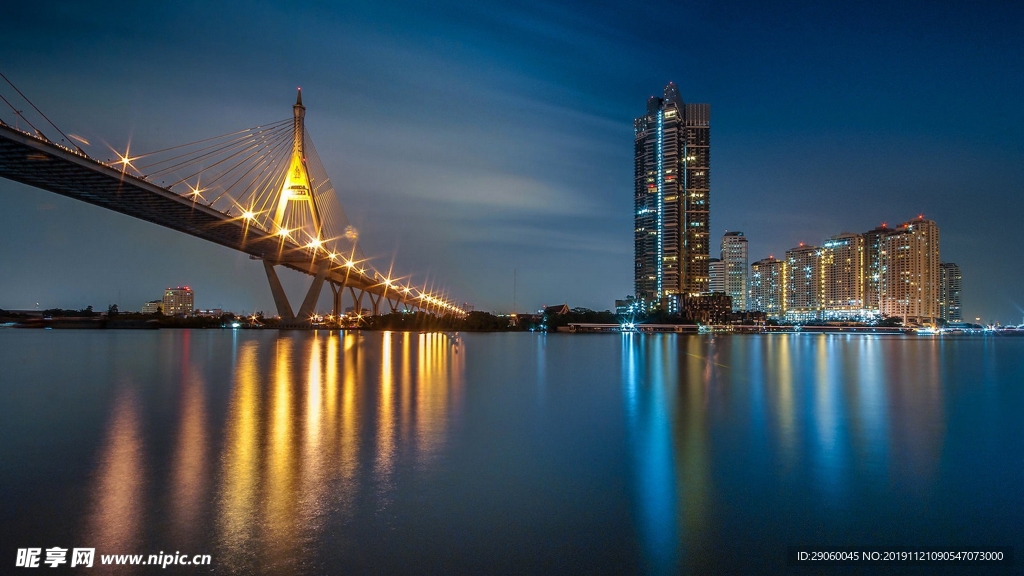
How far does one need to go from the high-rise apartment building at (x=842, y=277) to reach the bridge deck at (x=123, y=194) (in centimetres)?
17229

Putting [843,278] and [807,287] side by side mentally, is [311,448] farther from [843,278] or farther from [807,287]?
[807,287]

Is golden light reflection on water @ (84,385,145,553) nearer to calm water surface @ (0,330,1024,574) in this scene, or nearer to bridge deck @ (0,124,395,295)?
calm water surface @ (0,330,1024,574)

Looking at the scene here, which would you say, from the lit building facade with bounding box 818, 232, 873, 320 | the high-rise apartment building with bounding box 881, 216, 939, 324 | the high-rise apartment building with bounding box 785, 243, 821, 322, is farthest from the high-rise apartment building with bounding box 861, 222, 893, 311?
the high-rise apartment building with bounding box 785, 243, 821, 322

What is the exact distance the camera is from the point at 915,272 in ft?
528

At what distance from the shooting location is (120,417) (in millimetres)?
11102

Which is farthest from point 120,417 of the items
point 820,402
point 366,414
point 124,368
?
point 820,402

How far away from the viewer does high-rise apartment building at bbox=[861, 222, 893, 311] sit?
169125mm

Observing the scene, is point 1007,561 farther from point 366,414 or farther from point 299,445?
point 366,414

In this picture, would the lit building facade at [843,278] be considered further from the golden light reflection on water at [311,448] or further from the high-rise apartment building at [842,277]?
the golden light reflection on water at [311,448]

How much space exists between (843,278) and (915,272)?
21678 mm

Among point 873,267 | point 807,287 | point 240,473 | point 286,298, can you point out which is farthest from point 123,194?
point 807,287

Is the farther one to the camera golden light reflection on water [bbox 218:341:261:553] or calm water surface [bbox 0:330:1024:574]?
golden light reflection on water [bbox 218:341:261:553]

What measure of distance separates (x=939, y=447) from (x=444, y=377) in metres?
13.5

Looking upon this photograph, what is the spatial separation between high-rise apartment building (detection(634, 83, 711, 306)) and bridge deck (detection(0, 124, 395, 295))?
360 feet
